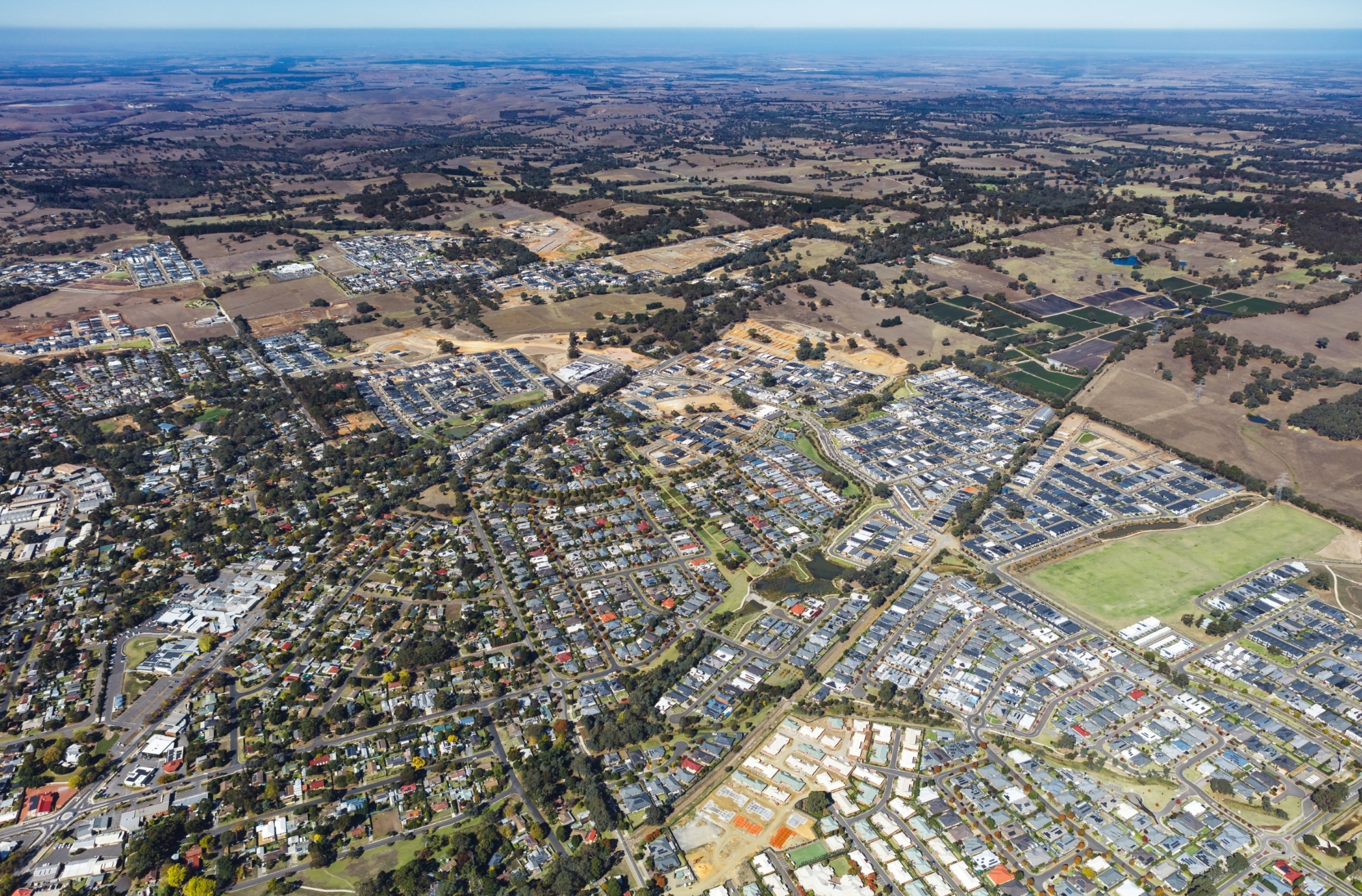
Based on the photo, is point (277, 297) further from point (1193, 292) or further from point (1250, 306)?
point (1250, 306)

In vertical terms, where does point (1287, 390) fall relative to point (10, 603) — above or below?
above

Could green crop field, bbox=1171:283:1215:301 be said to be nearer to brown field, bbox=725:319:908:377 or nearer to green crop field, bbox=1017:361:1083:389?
green crop field, bbox=1017:361:1083:389

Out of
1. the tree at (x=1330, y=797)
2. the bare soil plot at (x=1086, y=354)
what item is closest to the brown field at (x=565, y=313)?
the bare soil plot at (x=1086, y=354)

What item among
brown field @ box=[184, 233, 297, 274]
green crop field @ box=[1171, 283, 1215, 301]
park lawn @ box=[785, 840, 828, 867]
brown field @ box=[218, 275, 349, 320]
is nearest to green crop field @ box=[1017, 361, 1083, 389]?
green crop field @ box=[1171, 283, 1215, 301]

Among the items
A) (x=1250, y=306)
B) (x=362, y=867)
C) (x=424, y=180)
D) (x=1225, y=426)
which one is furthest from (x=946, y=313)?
(x=424, y=180)

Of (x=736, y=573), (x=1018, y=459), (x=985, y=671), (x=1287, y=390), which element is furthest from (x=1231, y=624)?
(x=1287, y=390)

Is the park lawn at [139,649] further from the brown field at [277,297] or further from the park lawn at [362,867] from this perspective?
the brown field at [277,297]

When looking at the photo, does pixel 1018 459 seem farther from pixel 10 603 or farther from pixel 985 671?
pixel 10 603
